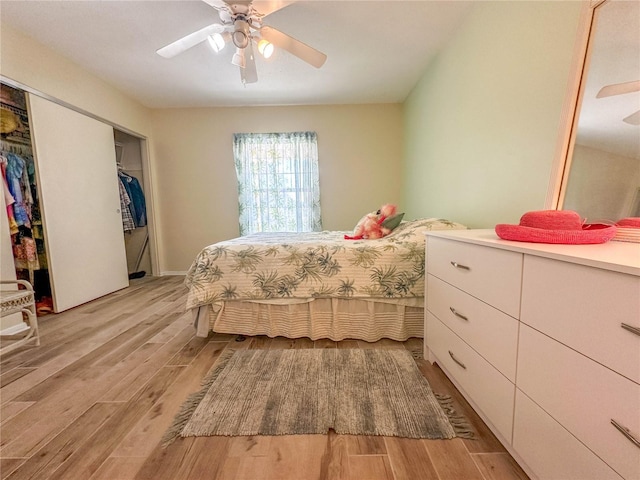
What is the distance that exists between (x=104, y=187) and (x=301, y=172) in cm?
238

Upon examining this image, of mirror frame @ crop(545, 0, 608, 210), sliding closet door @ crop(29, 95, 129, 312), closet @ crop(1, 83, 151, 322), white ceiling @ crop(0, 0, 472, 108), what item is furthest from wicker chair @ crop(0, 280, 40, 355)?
mirror frame @ crop(545, 0, 608, 210)

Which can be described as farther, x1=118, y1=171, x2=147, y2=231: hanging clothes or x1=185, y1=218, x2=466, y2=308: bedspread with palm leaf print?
x1=118, y1=171, x2=147, y2=231: hanging clothes

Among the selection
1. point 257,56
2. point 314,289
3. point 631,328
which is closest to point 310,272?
point 314,289

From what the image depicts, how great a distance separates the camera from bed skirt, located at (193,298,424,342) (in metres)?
1.77

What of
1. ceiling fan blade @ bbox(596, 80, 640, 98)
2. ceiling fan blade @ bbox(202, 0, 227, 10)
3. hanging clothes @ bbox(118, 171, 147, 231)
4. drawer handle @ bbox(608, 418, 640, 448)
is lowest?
drawer handle @ bbox(608, 418, 640, 448)

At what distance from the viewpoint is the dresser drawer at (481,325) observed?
2.81 ft

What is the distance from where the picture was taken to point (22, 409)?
117cm

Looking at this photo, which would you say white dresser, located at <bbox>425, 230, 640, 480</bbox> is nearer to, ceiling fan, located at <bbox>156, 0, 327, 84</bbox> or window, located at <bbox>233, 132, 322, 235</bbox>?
ceiling fan, located at <bbox>156, 0, 327, 84</bbox>

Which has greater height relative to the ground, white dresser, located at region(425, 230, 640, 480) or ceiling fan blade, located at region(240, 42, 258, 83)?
ceiling fan blade, located at region(240, 42, 258, 83)

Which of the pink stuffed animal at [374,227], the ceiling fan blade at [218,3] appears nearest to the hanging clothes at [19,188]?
the ceiling fan blade at [218,3]

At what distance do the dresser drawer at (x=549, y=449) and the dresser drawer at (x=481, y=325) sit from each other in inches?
4.1

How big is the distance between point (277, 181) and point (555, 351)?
11.4 feet

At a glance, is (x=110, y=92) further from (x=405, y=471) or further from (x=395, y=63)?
(x=405, y=471)

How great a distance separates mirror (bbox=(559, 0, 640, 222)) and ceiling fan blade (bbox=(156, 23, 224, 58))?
6.67 feet
